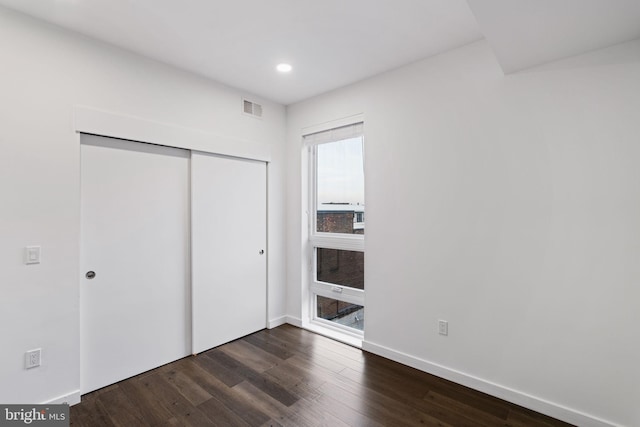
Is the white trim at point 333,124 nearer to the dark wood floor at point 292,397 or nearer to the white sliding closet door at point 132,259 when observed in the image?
the white sliding closet door at point 132,259

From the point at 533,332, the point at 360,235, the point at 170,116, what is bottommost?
the point at 533,332

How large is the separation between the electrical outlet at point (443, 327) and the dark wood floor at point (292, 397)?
0.38 metres

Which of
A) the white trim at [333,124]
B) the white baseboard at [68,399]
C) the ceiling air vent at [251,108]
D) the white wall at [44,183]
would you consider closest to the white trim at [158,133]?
the white wall at [44,183]

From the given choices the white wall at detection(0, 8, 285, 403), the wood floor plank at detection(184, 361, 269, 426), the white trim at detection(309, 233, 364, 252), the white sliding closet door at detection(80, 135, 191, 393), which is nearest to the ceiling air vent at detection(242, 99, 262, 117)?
the white sliding closet door at detection(80, 135, 191, 393)

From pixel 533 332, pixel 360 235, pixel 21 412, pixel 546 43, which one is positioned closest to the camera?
pixel 546 43

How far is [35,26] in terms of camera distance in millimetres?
2062

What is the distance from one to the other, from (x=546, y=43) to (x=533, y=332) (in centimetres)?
Answer: 188

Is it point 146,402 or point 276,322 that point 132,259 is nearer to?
point 146,402

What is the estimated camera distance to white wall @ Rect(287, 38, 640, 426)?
1.86m

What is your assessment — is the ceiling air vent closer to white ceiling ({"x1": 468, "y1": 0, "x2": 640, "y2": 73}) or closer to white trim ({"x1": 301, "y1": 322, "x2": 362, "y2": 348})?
white ceiling ({"x1": 468, "y1": 0, "x2": 640, "y2": 73})

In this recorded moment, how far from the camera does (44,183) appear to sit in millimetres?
2076

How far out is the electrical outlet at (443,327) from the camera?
8.21 feet

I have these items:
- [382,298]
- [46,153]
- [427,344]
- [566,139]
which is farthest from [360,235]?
[46,153]

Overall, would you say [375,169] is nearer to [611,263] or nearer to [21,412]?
[611,263]
